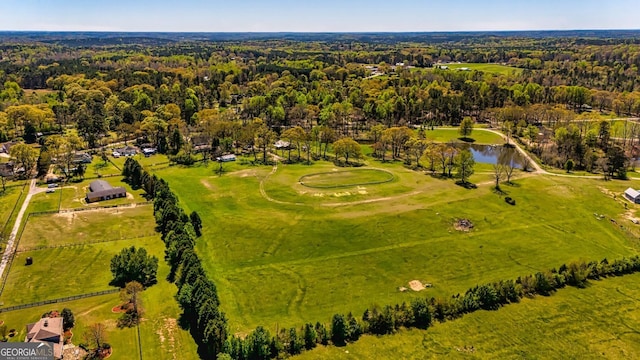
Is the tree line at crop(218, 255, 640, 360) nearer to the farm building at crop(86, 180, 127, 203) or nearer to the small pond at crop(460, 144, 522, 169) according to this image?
the farm building at crop(86, 180, 127, 203)

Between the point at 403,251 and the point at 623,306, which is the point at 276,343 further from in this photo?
the point at 623,306

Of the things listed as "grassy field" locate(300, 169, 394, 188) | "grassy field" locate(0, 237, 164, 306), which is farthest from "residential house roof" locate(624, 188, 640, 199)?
"grassy field" locate(0, 237, 164, 306)

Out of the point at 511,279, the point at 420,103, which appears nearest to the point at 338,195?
the point at 511,279

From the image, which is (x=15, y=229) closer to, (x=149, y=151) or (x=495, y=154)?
(x=149, y=151)

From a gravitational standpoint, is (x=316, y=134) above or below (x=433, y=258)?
above

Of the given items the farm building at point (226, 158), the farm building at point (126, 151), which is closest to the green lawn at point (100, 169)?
the farm building at point (126, 151)

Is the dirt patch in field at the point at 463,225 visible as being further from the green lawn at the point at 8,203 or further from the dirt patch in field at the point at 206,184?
the green lawn at the point at 8,203
